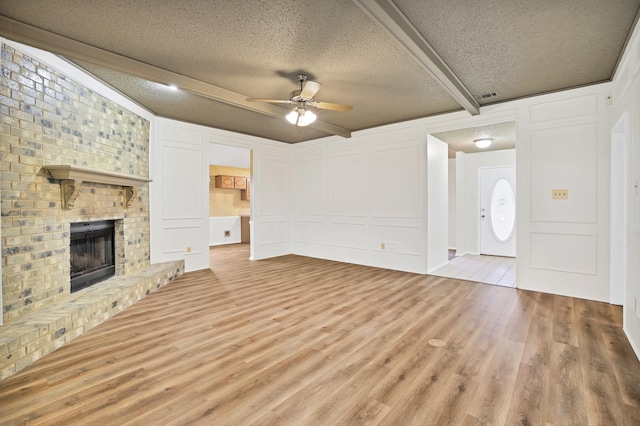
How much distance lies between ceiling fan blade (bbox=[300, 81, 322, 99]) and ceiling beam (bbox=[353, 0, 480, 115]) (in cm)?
97

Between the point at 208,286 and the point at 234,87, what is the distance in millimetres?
2696

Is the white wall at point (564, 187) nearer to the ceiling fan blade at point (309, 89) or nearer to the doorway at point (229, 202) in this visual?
the ceiling fan blade at point (309, 89)

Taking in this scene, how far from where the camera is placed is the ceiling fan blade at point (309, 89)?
3154mm

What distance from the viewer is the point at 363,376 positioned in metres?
2.05

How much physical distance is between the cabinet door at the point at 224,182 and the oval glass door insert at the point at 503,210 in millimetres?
7065

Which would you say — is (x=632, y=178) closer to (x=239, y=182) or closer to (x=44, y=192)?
(x=44, y=192)

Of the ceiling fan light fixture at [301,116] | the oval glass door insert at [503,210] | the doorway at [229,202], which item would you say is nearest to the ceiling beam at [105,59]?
the ceiling fan light fixture at [301,116]

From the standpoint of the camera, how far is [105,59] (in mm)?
2814

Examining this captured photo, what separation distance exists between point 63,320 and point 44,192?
3.73 feet

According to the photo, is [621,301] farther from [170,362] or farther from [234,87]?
[234,87]

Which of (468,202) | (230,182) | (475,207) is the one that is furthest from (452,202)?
(230,182)

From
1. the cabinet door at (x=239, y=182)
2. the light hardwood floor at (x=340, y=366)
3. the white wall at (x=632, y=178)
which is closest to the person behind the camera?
the light hardwood floor at (x=340, y=366)

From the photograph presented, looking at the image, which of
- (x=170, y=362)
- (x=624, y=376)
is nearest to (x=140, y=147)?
(x=170, y=362)

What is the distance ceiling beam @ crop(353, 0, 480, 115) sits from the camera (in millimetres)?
2100
